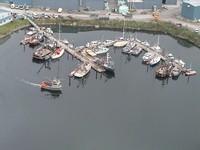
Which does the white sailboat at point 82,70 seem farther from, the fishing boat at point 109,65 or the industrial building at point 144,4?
the industrial building at point 144,4

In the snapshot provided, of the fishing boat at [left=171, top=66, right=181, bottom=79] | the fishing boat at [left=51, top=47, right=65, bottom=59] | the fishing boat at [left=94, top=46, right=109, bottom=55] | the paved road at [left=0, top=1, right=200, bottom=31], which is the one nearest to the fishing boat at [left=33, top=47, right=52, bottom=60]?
the fishing boat at [left=51, top=47, right=65, bottom=59]

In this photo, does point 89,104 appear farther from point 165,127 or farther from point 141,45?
point 141,45

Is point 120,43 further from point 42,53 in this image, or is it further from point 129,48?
point 42,53

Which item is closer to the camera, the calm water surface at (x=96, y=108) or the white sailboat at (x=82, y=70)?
the calm water surface at (x=96, y=108)

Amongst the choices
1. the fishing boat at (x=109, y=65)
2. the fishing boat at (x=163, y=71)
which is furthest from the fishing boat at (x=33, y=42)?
the fishing boat at (x=163, y=71)

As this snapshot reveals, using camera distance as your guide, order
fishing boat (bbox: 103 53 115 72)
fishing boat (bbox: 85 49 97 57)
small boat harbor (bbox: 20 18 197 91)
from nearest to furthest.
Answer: fishing boat (bbox: 103 53 115 72) < small boat harbor (bbox: 20 18 197 91) < fishing boat (bbox: 85 49 97 57)

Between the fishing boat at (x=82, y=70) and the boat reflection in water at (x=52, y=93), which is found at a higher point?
the fishing boat at (x=82, y=70)

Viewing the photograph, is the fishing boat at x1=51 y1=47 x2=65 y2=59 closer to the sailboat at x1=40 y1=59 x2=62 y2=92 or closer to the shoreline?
the sailboat at x1=40 y1=59 x2=62 y2=92
